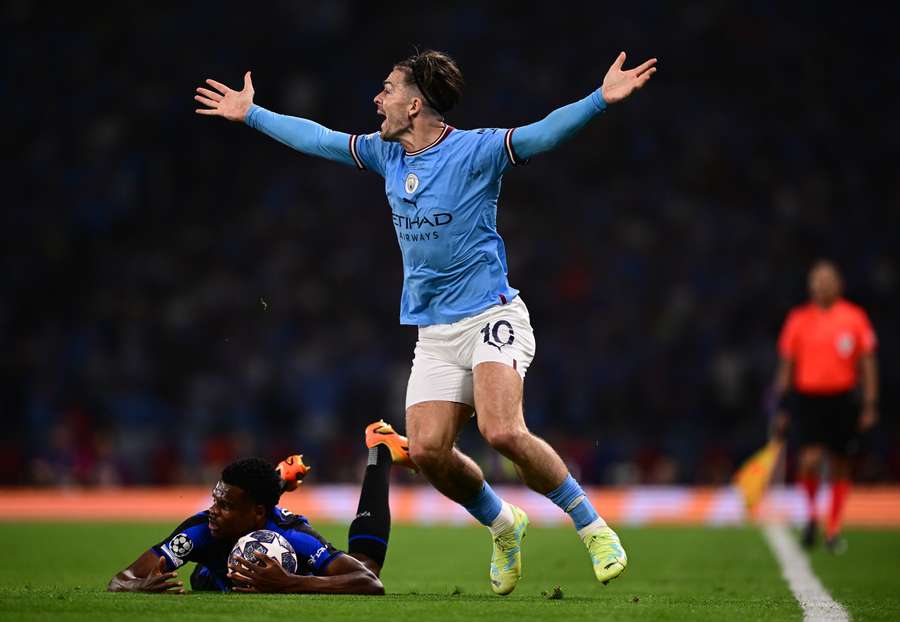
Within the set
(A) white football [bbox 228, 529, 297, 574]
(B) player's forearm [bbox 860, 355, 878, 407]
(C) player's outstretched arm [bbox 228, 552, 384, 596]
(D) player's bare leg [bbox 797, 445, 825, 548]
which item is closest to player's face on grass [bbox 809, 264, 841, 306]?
(B) player's forearm [bbox 860, 355, 878, 407]

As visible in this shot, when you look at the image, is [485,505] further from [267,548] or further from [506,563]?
[267,548]

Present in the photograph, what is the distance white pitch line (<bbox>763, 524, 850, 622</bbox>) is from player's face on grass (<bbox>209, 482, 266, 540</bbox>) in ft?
7.91

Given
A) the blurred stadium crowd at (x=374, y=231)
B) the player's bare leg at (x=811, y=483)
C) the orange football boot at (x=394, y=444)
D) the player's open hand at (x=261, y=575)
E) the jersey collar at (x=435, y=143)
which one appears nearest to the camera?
the player's open hand at (x=261, y=575)

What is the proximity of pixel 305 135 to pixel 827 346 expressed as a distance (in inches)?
258

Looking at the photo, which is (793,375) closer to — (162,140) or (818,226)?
(818,226)

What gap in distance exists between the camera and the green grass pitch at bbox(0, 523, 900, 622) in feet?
17.2

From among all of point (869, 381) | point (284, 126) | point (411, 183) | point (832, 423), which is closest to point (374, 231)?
point (832, 423)

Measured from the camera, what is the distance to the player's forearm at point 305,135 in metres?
6.68

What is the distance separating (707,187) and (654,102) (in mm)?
1847

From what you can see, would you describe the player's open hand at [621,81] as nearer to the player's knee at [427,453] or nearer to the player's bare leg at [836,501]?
the player's knee at [427,453]

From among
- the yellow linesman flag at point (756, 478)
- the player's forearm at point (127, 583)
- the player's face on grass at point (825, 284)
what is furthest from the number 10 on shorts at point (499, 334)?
the yellow linesman flag at point (756, 478)

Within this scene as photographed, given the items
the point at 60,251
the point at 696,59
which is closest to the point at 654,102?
the point at 696,59

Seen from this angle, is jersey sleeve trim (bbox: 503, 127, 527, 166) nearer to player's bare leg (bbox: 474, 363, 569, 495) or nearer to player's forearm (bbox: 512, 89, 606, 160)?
player's forearm (bbox: 512, 89, 606, 160)

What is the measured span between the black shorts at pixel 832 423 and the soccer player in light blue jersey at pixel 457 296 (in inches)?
236
